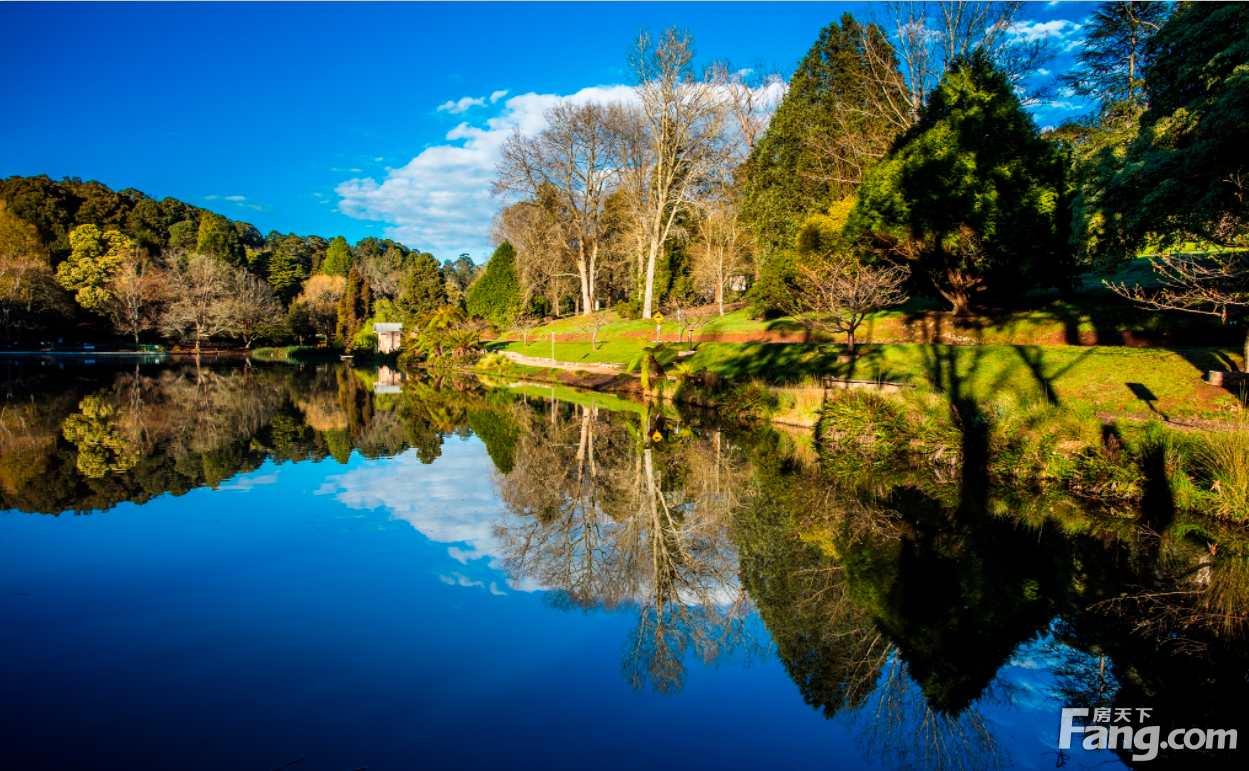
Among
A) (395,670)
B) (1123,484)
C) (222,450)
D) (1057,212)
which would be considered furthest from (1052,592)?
(1057,212)

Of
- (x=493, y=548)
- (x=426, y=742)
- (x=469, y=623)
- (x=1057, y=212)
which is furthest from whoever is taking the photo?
(x=1057, y=212)

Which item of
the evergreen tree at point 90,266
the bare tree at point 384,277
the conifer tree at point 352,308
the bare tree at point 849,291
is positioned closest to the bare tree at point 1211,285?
the bare tree at point 849,291

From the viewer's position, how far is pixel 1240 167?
1110cm

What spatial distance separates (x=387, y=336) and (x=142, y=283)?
21.2 metres

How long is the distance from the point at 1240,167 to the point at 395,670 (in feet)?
50.8

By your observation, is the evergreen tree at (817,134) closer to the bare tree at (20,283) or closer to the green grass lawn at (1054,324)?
→ the green grass lawn at (1054,324)

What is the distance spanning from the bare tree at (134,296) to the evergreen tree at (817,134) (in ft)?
175

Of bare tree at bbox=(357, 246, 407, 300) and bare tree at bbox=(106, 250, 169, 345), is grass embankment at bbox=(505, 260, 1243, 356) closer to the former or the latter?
bare tree at bbox=(106, 250, 169, 345)

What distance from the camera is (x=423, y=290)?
2211 inches

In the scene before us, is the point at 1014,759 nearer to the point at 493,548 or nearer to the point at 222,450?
the point at 493,548

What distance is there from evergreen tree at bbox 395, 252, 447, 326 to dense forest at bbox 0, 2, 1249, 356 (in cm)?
21

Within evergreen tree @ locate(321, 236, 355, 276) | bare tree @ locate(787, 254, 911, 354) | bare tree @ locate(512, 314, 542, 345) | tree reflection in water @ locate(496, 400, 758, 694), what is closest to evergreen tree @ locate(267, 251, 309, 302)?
evergreen tree @ locate(321, 236, 355, 276)

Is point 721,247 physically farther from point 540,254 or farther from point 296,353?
point 296,353

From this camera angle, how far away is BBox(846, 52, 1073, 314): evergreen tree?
767 inches
